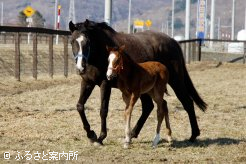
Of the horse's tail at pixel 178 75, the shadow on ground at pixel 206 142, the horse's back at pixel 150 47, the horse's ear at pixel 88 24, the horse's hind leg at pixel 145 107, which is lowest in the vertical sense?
the shadow on ground at pixel 206 142

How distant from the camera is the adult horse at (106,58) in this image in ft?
29.2

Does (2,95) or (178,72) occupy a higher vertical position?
(178,72)


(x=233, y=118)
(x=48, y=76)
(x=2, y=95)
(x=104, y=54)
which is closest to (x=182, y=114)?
(x=233, y=118)

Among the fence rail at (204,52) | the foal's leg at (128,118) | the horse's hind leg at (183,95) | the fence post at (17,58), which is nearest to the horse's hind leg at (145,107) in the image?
the horse's hind leg at (183,95)

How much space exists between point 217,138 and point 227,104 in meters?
5.31

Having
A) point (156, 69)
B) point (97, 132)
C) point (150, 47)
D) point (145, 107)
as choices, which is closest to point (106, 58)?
point (156, 69)

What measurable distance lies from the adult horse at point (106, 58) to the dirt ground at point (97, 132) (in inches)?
19.8

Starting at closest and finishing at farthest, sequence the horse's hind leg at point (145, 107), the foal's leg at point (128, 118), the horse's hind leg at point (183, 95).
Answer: the foal's leg at point (128, 118) → the horse's hind leg at point (145, 107) → the horse's hind leg at point (183, 95)

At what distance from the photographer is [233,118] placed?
41.7ft

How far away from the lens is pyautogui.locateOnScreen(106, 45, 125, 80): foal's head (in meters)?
8.44

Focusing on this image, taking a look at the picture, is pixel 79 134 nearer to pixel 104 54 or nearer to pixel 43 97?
pixel 104 54

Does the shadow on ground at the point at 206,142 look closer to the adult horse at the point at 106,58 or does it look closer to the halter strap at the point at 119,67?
the adult horse at the point at 106,58

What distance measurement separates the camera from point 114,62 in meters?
8.56

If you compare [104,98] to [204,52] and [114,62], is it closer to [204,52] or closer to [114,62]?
[114,62]
